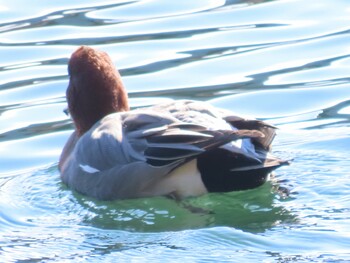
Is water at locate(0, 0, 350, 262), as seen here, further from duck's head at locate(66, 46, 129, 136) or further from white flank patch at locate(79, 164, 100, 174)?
duck's head at locate(66, 46, 129, 136)

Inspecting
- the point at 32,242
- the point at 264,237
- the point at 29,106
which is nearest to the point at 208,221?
the point at 264,237

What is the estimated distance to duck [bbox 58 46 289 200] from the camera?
26.3ft

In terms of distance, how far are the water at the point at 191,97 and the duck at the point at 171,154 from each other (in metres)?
0.11

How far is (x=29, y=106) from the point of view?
10.8 metres

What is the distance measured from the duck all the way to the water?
0.11 m

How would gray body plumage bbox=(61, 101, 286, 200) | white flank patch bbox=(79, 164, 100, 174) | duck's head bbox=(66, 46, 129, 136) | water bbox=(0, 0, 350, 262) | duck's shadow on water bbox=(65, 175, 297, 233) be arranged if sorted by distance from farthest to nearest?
1. duck's head bbox=(66, 46, 129, 136)
2. white flank patch bbox=(79, 164, 100, 174)
3. gray body plumage bbox=(61, 101, 286, 200)
4. duck's shadow on water bbox=(65, 175, 297, 233)
5. water bbox=(0, 0, 350, 262)

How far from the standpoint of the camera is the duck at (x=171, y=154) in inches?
316

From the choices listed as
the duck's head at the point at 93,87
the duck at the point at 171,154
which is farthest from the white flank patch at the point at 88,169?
the duck's head at the point at 93,87

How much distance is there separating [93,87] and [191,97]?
1.47m

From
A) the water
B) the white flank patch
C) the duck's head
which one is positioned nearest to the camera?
the water

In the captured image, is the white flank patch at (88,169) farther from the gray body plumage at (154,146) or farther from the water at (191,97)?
the water at (191,97)

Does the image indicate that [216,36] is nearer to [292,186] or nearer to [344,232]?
[292,186]

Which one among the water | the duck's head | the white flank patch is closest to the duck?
the white flank patch

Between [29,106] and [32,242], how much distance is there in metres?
3.18
